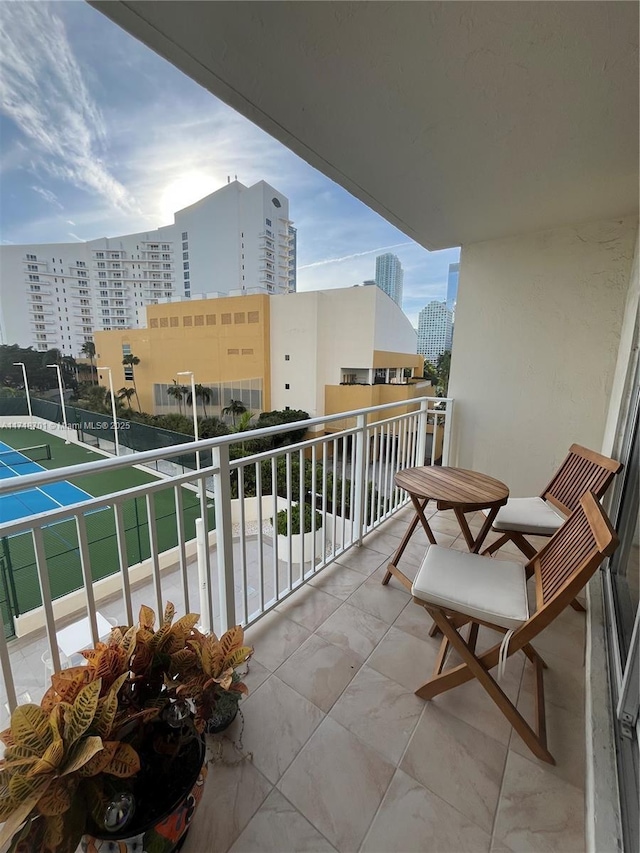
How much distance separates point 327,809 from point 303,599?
3.21 ft

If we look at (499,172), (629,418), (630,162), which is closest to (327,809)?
(629,418)

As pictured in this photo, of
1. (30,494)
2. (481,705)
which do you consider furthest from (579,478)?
(30,494)

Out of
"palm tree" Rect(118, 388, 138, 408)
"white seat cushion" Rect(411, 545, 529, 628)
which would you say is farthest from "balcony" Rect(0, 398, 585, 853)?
"palm tree" Rect(118, 388, 138, 408)

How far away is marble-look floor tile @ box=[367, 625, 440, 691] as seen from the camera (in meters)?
1.58

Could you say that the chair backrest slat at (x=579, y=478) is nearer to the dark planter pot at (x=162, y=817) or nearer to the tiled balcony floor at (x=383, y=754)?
the tiled balcony floor at (x=383, y=754)

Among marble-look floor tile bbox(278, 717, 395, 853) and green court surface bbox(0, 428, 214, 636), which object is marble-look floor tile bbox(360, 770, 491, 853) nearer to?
marble-look floor tile bbox(278, 717, 395, 853)

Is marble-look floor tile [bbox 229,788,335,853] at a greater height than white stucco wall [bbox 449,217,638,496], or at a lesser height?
lesser

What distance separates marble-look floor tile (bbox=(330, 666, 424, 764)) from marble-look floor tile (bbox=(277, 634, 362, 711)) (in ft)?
0.15

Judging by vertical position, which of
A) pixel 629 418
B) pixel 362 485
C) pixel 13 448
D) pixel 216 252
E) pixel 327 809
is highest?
pixel 216 252

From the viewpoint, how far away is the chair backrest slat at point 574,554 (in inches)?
44.9

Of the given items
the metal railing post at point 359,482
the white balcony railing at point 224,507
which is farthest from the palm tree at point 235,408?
the metal railing post at point 359,482

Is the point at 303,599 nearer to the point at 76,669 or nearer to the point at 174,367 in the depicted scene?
the point at 76,669

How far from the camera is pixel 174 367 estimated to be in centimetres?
2161

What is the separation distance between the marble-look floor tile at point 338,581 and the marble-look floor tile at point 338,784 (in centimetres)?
80
